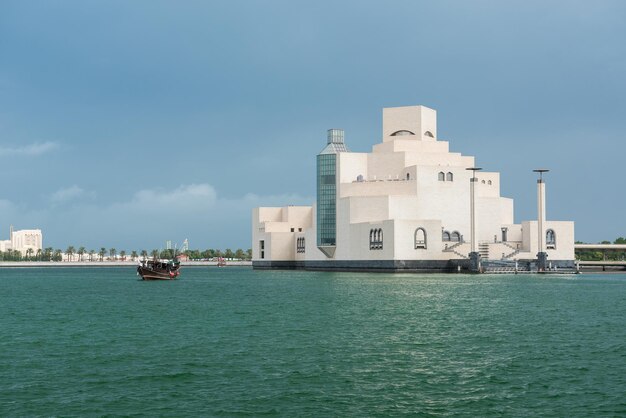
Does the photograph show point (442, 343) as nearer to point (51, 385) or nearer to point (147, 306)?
Result: point (51, 385)

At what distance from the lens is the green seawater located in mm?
26641

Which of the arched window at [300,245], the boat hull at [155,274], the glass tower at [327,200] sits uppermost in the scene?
the glass tower at [327,200]

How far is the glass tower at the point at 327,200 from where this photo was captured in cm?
15050

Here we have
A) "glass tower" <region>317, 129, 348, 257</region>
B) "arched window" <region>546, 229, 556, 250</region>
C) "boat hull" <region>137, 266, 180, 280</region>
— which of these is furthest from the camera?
"glass tower" <region>317, 129, 348, 257</region>

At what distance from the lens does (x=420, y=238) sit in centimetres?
13325

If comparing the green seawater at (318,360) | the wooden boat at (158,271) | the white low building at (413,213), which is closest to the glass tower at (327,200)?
the white low building at (413,213)

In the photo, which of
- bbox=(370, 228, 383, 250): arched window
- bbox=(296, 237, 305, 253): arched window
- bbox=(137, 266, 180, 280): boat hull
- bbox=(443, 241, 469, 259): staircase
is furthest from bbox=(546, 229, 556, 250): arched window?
bbox=(137, 266, 180, 280): boat hull

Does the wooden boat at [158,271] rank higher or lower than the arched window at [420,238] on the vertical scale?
lower

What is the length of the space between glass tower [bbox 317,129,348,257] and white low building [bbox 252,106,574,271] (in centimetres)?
17

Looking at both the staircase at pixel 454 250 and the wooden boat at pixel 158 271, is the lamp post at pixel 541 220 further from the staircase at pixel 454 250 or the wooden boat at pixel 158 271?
the wooden boat at pixel 158 271

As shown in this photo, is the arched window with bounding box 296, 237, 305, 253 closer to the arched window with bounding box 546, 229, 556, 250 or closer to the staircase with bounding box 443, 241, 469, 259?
the staircase with bounding box 443, 241, 469, 259

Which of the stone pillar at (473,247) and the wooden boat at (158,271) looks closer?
the wooden boat at (158,271)

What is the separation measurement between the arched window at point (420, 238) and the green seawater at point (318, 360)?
67402 millimetres

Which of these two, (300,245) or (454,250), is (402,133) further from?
(300,245)
